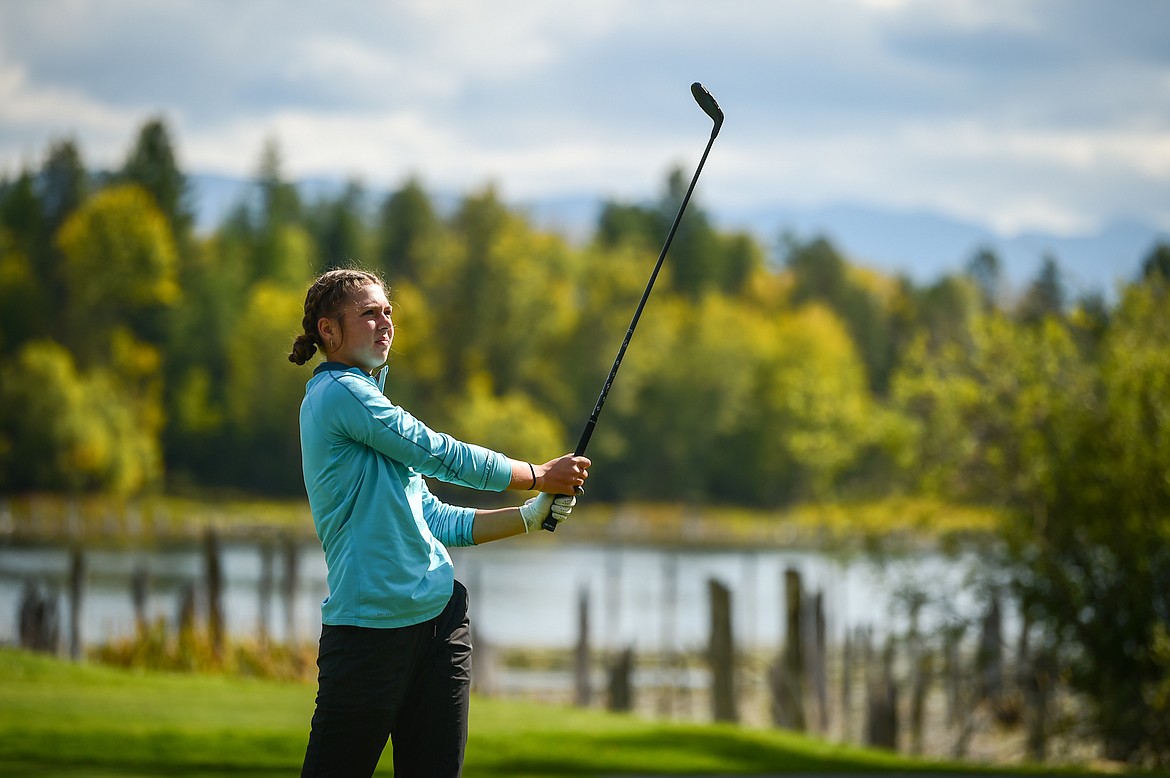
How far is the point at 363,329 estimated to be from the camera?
456 centimetres

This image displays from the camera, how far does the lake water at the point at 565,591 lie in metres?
18.2

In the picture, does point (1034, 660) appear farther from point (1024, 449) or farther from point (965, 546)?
point (1024, 449)

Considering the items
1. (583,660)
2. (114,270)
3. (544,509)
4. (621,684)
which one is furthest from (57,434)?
(544,509)

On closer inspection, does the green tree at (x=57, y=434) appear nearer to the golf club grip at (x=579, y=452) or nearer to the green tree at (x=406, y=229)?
the green tree at (x=406, y=229)

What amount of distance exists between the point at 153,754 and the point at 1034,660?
9742mm

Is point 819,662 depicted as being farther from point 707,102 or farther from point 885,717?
point 707,102

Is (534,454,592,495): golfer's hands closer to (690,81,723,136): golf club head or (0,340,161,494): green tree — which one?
(690,81,723,136): golf club head

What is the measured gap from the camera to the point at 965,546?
665 inches

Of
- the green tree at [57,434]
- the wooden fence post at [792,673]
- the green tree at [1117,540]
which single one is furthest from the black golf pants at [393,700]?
the green tree at [57,434]

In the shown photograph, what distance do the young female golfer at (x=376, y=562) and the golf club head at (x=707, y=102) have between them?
58.2 inches

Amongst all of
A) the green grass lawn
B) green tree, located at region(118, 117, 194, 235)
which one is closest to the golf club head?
the green grass lawn

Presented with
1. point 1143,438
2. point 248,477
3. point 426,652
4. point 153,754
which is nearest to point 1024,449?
point 1143,438

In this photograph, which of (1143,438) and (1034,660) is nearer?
(1143,438)

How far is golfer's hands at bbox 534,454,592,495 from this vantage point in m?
4.58
